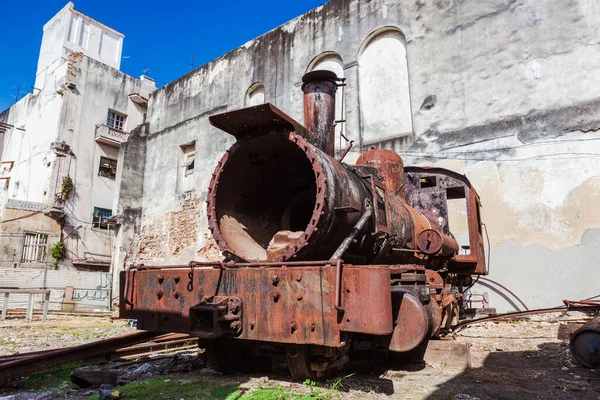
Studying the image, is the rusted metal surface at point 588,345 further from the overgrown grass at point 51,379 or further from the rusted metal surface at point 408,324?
the overgrown grass at point 51,379

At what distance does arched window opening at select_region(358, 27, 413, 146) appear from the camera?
10984 mm

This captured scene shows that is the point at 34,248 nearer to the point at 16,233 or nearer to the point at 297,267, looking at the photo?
the point at 16,233

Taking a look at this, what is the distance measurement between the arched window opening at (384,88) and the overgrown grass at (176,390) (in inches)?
349

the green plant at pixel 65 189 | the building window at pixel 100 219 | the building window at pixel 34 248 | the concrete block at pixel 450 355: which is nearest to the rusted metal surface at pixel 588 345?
the concrete block at pixel 450 355

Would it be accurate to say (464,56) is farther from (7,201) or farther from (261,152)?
(7,201)

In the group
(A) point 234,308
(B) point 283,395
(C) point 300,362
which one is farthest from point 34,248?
(B) point 283,395

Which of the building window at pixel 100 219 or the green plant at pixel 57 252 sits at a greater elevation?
the building window at pixel 100 219

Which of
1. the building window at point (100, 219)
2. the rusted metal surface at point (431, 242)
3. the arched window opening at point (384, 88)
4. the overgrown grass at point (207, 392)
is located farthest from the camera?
the building window at point (100, 219)

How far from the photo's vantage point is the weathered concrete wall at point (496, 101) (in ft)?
27.2

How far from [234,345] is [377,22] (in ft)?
34.9

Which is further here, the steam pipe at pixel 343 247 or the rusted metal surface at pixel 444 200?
the rusted metal surface at pixel 444 200

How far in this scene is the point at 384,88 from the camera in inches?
449

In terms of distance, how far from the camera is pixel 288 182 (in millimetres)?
4375

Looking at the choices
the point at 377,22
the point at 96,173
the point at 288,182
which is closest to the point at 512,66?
the point at 377,22
